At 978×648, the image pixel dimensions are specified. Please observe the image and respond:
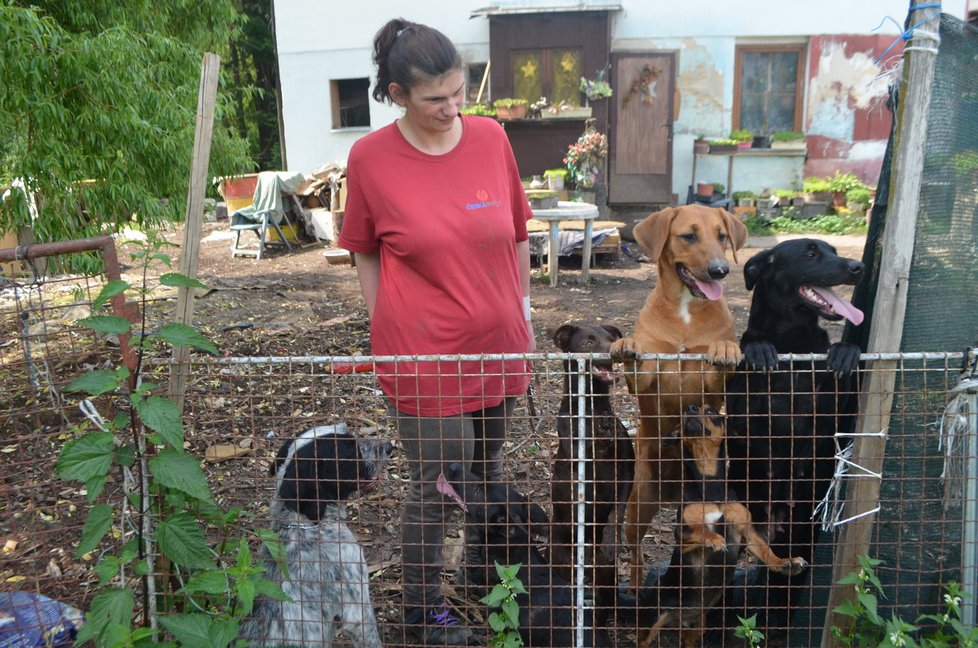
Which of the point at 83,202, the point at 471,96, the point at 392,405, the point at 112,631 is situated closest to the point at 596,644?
the point at 392,405

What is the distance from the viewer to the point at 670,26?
15156mm

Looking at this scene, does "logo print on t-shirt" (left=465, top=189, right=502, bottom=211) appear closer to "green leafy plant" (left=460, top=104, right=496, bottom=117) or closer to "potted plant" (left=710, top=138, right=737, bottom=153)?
"green leafy plant" (left=460, top=104, right=496, bottom=117)

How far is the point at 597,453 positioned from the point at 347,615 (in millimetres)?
1330

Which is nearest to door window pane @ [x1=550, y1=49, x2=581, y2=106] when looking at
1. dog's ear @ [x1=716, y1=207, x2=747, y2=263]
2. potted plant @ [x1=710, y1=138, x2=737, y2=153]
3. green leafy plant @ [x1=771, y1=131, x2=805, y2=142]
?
potted plant @ [x1=710, y1=138, x2=737, y2=153]

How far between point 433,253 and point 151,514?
1.35m

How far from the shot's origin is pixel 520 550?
10.9 feet

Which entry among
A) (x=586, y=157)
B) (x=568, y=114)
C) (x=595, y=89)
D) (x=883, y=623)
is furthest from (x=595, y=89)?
(x=883, y=623)

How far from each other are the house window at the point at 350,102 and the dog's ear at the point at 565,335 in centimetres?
1360

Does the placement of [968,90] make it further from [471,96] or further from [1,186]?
[471,96]

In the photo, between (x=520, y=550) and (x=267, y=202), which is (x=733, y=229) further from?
(x=267, y=202)

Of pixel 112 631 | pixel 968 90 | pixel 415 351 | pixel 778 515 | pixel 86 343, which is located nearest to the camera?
pixel 112 631

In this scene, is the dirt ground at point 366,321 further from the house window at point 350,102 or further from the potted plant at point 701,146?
the house window at point 350,102

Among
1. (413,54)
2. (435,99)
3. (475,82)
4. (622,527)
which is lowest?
(622,527)

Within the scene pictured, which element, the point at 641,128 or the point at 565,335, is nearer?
the point at 565,335
